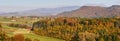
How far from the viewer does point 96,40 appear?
9712 cm

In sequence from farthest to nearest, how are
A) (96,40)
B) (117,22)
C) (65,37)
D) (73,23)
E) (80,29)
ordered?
(73,23) < (117,22) < (80,29) < (65,37) < (96,40)

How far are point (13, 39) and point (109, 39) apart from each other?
32.3 metres

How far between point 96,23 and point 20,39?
7550cm

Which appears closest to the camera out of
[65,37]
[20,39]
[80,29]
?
[20,39]

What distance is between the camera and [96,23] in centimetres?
15112

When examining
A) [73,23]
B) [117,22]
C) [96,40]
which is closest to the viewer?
[96,40]

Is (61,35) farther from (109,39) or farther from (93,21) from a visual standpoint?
(93,21)

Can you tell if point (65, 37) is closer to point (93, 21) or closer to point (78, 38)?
point (78, 38)

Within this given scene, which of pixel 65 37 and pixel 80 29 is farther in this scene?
pixel 80 29

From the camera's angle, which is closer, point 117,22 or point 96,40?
point 96,40

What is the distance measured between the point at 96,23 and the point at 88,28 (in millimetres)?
14200

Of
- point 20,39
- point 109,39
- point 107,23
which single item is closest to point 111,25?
point 107,23

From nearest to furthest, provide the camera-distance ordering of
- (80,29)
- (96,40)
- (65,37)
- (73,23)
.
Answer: (96,40) → (65,37) → (80,29) → (73,23)

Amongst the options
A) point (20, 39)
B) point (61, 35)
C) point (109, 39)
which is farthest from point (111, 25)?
point (20, 39)
